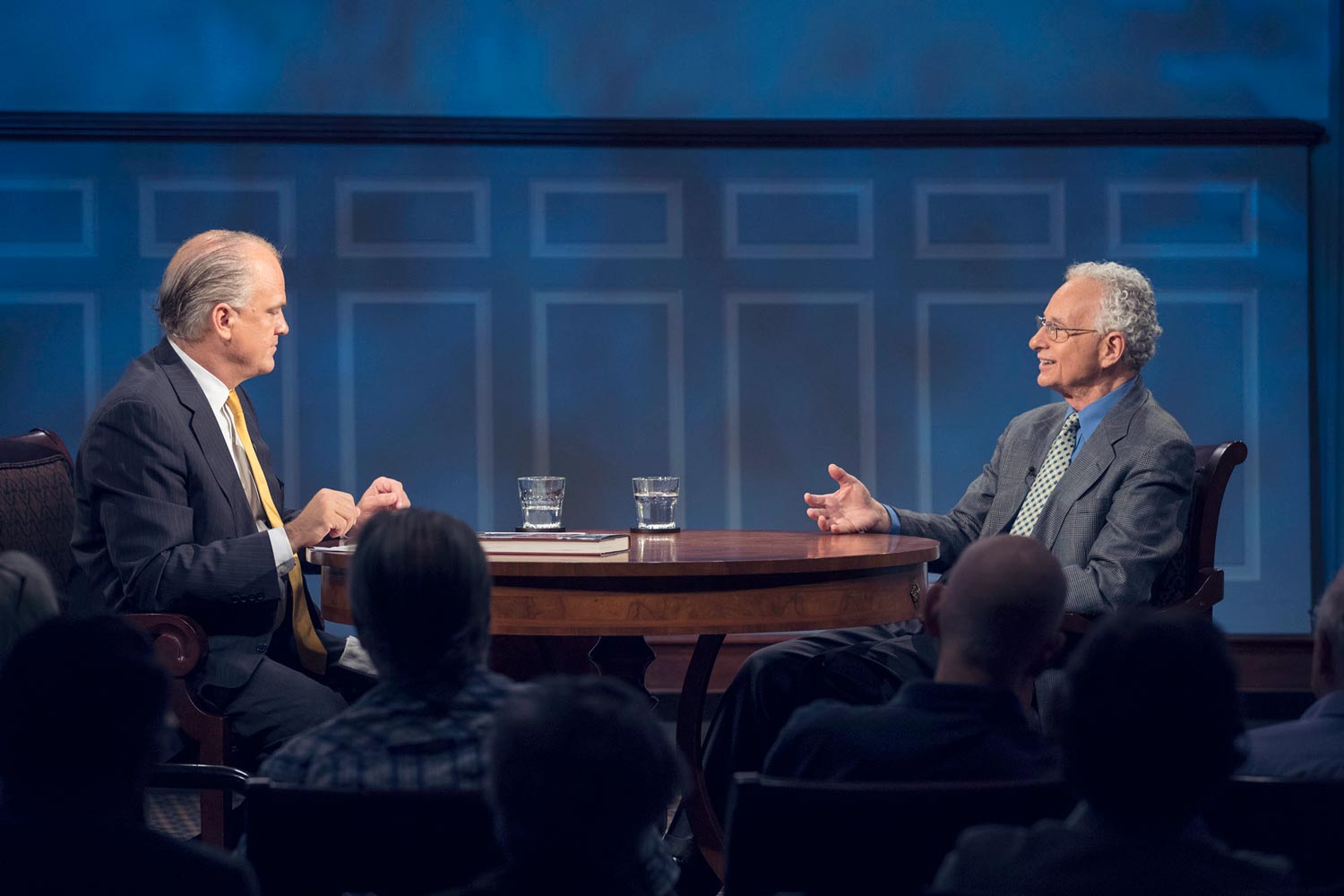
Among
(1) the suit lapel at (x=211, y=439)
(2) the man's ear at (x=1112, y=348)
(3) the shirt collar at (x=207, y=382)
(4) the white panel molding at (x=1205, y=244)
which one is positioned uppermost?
(4) the white panel molding at (x=1205, y=244)

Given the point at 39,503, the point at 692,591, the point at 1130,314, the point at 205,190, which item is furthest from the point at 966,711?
the point at 205,190

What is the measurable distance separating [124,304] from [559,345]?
1.40 meters

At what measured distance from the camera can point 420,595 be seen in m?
1.41

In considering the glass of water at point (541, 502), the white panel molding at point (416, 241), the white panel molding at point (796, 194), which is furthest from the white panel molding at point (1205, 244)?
the glass of water at point (541, 502)

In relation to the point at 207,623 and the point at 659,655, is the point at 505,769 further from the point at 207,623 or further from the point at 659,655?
the point at 659,655

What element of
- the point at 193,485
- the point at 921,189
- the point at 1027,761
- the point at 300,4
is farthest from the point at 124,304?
the point at 1027,761

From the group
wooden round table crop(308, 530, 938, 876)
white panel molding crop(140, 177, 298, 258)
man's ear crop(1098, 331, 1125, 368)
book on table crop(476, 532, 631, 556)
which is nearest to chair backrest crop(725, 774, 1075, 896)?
wooden round table crop(308, 530, 938, 876)

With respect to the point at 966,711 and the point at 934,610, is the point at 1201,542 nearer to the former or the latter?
the point at 934,610

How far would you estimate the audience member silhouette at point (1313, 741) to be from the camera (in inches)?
51.8

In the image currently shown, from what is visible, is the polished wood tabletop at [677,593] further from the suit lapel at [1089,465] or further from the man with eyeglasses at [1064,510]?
the suit lapel at [1089,465]

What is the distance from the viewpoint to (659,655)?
421 cm

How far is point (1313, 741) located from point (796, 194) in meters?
3.20

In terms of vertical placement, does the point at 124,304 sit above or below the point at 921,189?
below

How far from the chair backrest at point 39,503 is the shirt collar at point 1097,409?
2236 millimetres
